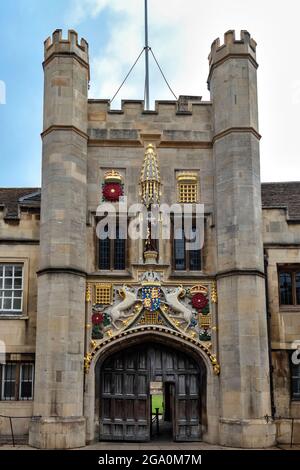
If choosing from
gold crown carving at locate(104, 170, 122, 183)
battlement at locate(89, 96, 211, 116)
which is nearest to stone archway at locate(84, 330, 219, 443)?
gold crown carving at locate(104, 170, 122, 183)

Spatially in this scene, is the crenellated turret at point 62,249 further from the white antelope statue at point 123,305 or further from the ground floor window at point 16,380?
the ground floor window at point 16,380

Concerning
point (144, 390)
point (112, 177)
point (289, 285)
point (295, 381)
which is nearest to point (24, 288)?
point (112, 177)

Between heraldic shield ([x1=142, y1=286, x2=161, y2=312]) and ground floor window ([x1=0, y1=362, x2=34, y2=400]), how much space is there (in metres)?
4.12

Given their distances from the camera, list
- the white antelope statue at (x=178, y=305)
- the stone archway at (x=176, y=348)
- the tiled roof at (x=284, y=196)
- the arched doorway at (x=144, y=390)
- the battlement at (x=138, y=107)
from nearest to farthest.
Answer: the stone archway at (x=176, y=348) → the arched doorway at (x=144, y=390) → the white antelope statue at (x=178, y=305) → the battlement at (x=138, y=107) → the tiled roof at (x=284, y=196)

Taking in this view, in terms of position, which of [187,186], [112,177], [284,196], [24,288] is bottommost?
[24,288]

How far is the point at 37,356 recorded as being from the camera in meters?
17.3

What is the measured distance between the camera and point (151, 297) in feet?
59.0

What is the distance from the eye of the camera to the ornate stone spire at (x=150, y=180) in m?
18.6

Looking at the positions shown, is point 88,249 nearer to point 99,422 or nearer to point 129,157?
point 129,157

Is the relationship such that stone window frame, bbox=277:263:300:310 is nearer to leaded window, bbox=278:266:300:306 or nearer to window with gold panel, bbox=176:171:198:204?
leaded window, bbox=278:266:300:306

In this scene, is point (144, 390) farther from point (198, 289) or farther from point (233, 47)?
point (233, 47)

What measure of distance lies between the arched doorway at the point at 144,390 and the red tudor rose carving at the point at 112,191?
471 cm
